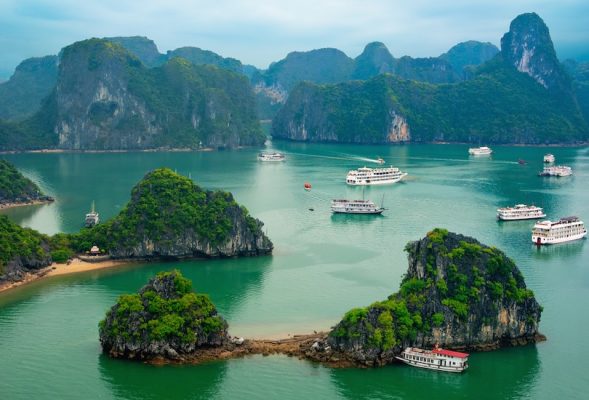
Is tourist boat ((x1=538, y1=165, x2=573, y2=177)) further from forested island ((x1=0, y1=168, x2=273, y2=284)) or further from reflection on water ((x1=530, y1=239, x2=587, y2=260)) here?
forested island ((x1=0, y1=168, x2=273, y2=284))

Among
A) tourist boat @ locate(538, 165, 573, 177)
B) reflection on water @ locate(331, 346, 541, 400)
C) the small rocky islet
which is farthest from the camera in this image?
tourist boat @ locate(538, 165, 573, 177)

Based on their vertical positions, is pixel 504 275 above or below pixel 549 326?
above

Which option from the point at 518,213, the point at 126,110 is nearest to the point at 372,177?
the point at 518,213

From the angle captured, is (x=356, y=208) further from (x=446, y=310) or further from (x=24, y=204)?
(x=446, y=310)

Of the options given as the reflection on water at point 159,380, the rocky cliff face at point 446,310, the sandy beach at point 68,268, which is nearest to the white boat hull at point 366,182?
the sandy beach at point 68,268

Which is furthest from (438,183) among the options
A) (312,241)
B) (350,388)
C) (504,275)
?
(350,388)

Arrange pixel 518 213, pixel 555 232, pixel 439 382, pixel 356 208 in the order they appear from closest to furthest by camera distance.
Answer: pixel 439 382, pixel 555 232, pixel 518 213, pixel 356 208

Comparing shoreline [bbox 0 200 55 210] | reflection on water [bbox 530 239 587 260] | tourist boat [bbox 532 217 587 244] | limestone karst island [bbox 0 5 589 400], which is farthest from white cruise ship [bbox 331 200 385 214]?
shoreline [bbox 0 200 55 210]

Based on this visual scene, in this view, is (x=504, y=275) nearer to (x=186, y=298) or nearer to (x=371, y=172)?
(x=186, y=298)
